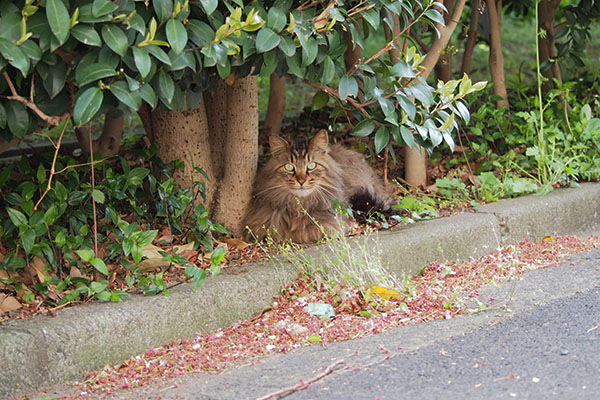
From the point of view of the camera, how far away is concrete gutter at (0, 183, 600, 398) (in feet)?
9.44

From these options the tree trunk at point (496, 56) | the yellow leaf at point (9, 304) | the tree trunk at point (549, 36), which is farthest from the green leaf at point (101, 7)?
the tree trunk at point (549, 36)

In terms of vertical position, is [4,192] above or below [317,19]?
below

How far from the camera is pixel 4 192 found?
157 inches

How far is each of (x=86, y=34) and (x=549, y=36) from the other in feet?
17.3

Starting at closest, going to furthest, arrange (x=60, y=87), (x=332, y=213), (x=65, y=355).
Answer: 1. (x=60, y=87)
2. (x=65, y=355)
3. (x=332, y=213)

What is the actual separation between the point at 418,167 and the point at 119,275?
2.58m

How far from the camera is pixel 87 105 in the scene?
8.56 feet

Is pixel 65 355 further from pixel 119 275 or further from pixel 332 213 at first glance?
pixel 332 213

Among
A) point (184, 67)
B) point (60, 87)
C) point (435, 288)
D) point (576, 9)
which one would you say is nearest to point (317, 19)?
point (184, 67)

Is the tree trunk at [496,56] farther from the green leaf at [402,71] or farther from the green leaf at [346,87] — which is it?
the green leaf at [346,87]

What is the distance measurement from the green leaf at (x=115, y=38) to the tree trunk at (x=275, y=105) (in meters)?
3.45

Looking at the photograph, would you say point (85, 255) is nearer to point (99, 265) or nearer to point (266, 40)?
point (99, 265)

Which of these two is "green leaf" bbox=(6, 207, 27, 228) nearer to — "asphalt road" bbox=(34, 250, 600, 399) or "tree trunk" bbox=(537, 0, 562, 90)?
"asphalt road" bbox=(34, 250, 600, 399)

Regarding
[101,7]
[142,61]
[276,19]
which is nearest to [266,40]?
[276,19]
